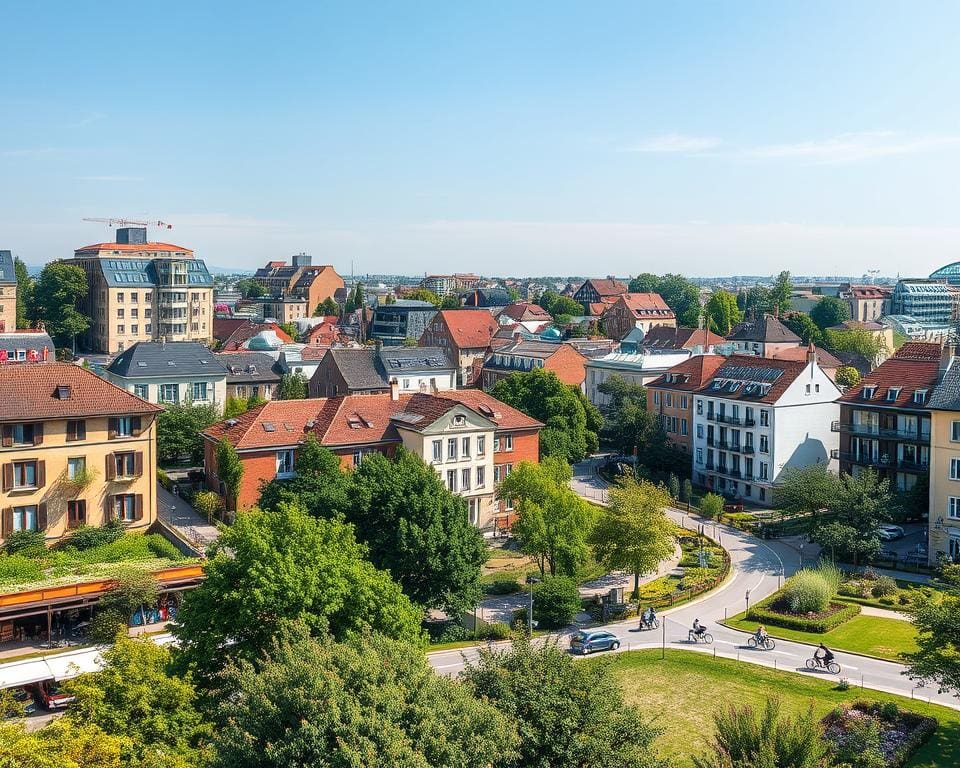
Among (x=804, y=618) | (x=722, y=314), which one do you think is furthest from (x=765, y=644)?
(x=722, y=314)

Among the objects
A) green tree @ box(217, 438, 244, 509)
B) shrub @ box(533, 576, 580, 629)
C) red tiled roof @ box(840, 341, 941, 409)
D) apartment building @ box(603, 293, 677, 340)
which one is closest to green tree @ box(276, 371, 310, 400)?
green tree @ box(217, 438, 244, 509)

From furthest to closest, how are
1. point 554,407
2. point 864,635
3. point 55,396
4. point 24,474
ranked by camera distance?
1. point 554,407
2. point 55,396
3. point 24,474
4. point 864,635

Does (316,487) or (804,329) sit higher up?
(804,329)

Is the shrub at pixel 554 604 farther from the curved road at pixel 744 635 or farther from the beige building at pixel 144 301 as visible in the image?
the beige building at pixel 144 301

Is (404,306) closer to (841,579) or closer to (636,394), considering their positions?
(636,394)

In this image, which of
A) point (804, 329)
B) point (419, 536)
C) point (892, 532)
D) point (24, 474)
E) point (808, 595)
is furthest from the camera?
point (804, 329)

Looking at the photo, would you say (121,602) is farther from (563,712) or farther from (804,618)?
(804,618)
